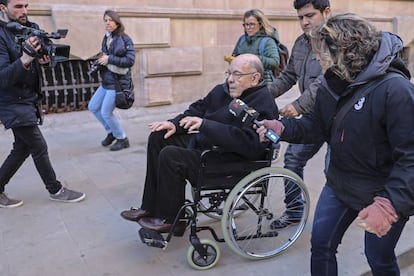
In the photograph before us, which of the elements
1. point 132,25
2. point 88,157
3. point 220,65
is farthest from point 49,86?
point 220,65

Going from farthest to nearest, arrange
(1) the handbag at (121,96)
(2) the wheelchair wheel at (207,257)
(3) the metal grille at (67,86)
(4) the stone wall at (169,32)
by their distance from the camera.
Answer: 1. (3) the metal grille at (67,86)
2. (4) the stone wall at (169,32)
3. (1) the handbag at (121,96)
4. (2) the wheelchair wheel at (207,257)

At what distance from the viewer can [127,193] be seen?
12.9 ft

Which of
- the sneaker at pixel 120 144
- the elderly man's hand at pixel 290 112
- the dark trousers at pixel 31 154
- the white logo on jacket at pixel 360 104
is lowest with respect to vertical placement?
the sneaker at pixel 120 144

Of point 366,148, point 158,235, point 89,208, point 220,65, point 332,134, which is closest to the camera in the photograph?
point 366,148

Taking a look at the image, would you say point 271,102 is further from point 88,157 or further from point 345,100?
point 88,157

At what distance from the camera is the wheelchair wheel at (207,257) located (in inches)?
107

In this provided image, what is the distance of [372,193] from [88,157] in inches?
142

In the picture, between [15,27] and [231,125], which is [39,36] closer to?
[15,27]

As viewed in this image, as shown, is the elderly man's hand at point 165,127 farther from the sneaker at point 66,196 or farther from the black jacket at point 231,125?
the sneaker at point 66,196

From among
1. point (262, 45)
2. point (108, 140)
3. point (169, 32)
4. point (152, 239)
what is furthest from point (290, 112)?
point (169, 32)

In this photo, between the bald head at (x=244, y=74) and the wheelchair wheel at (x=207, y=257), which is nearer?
the wheelchair wheel at (x=207, y=257)

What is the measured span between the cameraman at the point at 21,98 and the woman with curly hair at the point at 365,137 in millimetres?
2069

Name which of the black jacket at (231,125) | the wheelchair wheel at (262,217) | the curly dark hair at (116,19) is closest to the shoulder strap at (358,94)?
the black jacket at (231,125)

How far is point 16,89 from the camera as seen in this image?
333cm
